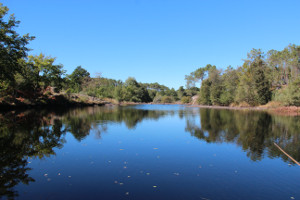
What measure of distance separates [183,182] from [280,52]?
3431 inches

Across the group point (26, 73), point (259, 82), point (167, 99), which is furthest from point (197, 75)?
point (26, 73)

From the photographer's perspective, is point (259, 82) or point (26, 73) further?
point (259, 82)

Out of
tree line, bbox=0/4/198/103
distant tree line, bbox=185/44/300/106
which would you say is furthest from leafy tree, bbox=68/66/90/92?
distant tree line, bbox=185/44/300/106

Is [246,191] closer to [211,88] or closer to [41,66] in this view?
[41,66]

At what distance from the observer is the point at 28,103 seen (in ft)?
137

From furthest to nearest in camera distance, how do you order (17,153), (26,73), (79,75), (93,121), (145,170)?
(79,75)
(26,73)
(93,121)
(17,153)
(145,170)

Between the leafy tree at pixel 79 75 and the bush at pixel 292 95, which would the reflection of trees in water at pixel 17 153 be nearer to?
the bush at pixel 292 95

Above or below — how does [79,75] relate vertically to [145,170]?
above

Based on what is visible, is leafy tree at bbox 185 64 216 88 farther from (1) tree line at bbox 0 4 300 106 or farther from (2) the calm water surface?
(2) the calm water surface

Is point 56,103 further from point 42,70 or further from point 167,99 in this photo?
point 167,99

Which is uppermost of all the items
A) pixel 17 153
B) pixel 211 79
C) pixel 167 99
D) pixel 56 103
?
pixel 211 79

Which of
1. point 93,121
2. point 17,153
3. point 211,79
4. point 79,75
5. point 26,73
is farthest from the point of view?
point 79,75

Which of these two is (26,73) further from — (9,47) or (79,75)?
(79,75)

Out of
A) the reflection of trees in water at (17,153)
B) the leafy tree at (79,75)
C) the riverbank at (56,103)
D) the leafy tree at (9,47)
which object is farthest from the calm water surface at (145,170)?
the leafy tree at (79,75)
